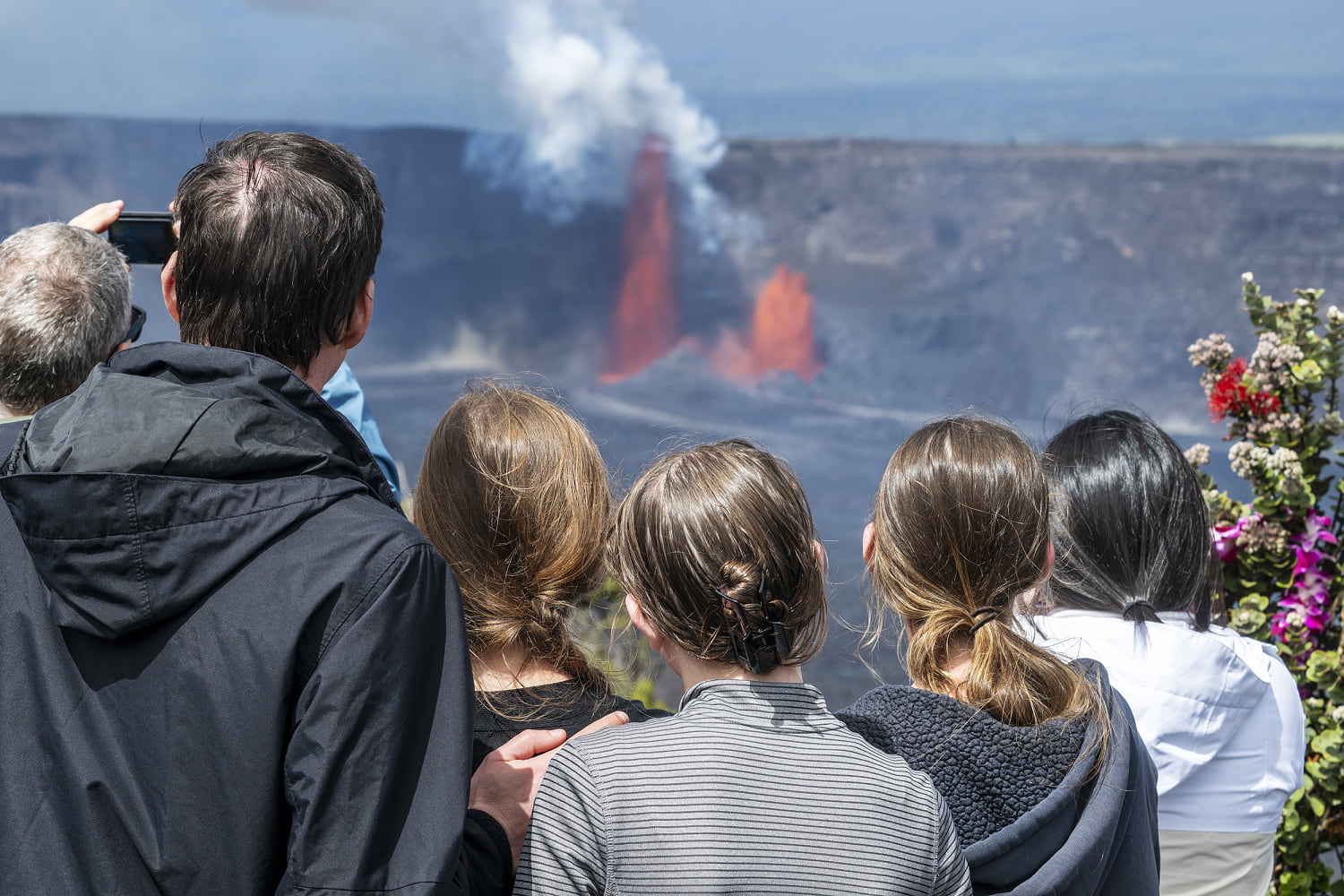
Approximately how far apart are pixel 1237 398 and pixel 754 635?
2.11 metres

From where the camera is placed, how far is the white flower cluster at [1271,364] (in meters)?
2.63

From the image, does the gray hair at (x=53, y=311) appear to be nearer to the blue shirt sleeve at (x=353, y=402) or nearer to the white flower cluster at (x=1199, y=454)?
the blue shirt sleeve at (x=353, y=402)

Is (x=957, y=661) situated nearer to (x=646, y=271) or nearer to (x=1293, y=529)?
(x=1293, y=529)

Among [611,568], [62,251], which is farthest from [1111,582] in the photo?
[62,251]

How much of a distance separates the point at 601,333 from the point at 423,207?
3173mm

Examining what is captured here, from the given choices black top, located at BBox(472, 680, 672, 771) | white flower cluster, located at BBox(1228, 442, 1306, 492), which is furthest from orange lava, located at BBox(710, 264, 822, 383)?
black top, located at BBox(472, 680, 672, 771)

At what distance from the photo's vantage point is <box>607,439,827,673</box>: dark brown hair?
1247 millimetres

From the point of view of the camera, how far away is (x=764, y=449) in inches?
54.9

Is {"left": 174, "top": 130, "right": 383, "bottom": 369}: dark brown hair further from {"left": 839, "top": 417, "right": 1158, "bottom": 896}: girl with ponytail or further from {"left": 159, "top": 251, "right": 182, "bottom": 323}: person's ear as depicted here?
{"left": 839, "top": 417, "right": 1158, "bottom": 896}: girl with ponytail

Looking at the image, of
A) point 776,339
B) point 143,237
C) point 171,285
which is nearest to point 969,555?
point 171,285

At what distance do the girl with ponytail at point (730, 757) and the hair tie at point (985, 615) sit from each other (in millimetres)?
318

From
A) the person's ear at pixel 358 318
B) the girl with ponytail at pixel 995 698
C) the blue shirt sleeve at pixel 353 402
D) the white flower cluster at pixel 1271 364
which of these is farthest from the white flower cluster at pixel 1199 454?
the person's ear at pixel 358 318

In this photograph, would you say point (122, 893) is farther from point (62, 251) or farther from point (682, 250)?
point (682, 250)

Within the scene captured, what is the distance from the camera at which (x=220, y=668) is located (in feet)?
3.38
